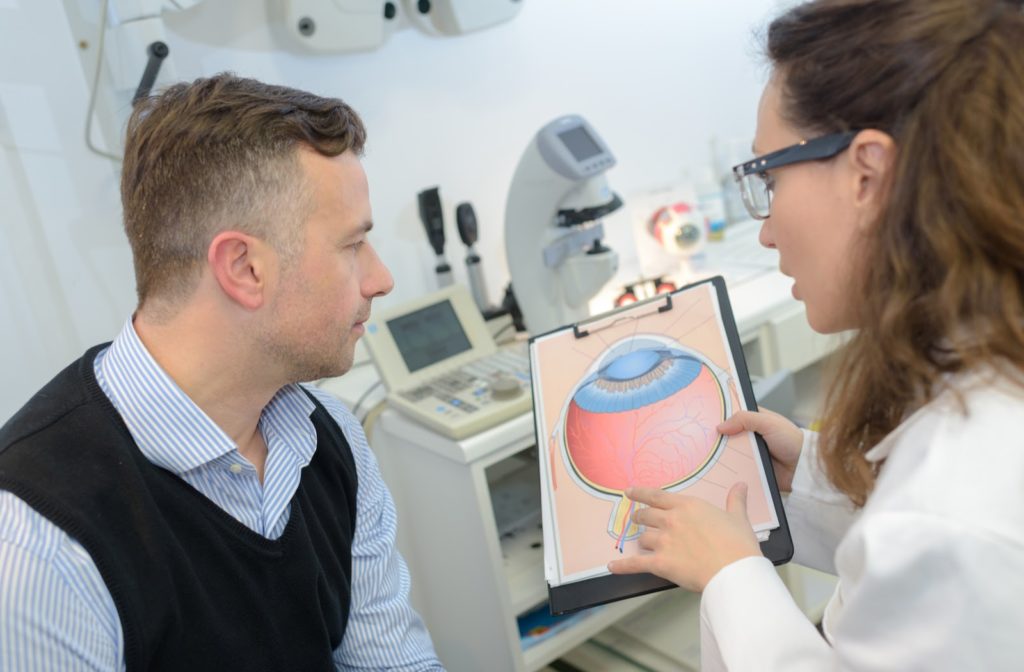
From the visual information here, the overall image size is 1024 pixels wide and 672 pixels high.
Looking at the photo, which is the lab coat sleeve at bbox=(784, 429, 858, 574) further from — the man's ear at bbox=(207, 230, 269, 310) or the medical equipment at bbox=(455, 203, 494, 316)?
the medical equipment at bbox=(455, 203, 494, 316)

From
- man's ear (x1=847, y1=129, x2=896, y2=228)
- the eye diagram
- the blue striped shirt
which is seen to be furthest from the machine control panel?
man's ear (x1=847, y1=129, x2=896, y2=228)

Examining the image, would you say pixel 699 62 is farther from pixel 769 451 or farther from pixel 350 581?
pixel 350 581

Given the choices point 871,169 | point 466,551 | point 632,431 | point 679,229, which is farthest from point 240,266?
point 679,229

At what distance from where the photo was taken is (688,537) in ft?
3.11

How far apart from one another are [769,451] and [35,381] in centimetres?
128

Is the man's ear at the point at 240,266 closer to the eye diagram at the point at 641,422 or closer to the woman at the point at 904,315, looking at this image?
the eye diagram at the point at 641,422

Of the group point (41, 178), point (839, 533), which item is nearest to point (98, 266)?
point (41, 178)

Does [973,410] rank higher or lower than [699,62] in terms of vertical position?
lower

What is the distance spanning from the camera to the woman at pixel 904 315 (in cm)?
66

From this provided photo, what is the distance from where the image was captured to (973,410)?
0.70m

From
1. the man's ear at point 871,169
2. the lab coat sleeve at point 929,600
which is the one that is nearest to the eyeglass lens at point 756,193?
the man's ear at point 871,169

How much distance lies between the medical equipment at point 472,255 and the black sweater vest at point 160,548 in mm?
971

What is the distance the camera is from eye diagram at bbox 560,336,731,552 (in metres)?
1.07

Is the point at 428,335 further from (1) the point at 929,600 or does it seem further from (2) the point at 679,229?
(1) the point at 929,600
